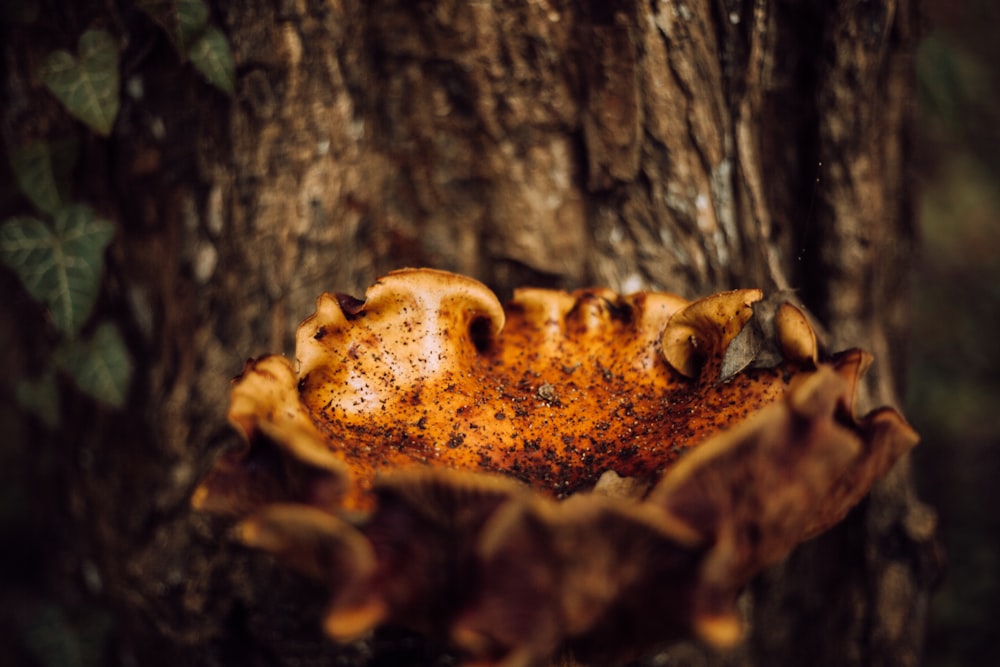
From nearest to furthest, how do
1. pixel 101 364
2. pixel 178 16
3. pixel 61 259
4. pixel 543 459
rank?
pixel 543 459
pixel 178 16
pixel 61 259
pixel 101 364

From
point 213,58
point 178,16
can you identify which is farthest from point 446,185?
point 178,16

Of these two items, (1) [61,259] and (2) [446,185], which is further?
(2) [446,185]

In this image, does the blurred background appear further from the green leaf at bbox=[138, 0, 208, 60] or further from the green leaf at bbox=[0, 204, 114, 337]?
the green leaf at bbox=[0, 204, 114, 337]

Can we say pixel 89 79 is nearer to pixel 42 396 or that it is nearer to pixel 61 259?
pixel 61 259

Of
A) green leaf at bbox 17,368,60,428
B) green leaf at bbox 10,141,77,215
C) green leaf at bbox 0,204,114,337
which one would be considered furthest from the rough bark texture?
green leaf at bbox 17,368,60,428

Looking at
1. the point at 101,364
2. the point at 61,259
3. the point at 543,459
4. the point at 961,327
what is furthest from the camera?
the point at 961,327

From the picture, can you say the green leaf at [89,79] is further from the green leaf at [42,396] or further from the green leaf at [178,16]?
the green leaf at [42,396]

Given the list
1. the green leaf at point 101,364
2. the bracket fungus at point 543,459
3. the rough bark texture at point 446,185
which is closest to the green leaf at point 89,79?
the rough bark texture at point 446,185

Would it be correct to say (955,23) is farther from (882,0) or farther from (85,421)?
(85,421)
